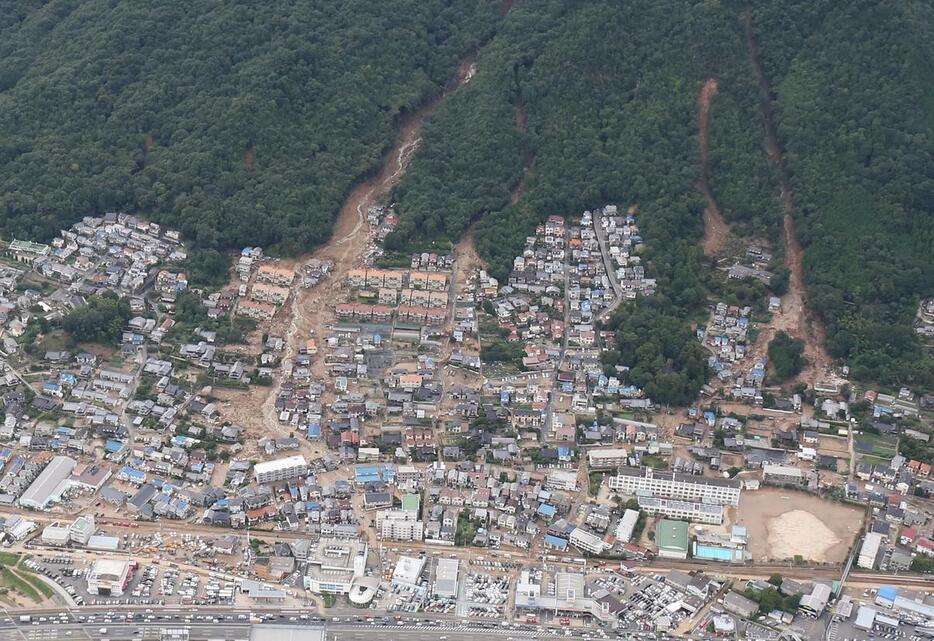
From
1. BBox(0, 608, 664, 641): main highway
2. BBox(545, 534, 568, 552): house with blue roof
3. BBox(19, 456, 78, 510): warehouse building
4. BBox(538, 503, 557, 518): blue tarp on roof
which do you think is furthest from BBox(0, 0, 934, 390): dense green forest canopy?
BBox(0, 608, 664, 641): main highway

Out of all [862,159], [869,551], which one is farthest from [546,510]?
[862,159]

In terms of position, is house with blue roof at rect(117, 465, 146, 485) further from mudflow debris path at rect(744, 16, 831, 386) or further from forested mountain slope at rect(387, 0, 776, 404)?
mudflow debris path at rect(744, 16, 831, 386)

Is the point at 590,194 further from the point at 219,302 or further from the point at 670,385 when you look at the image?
the point at 219,302

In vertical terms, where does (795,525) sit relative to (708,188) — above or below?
below

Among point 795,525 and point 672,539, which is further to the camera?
point 795,525

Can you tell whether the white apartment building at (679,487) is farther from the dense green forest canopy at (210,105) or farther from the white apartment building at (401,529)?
the dense green forest canopy at (210,105)

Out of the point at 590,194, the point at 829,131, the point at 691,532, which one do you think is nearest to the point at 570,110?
the point at 590,194

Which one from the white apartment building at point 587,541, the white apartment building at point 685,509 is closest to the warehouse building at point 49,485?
the white apartment building at point 587,541

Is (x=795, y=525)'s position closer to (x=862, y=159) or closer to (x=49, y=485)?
(x=862, y=159)
